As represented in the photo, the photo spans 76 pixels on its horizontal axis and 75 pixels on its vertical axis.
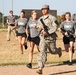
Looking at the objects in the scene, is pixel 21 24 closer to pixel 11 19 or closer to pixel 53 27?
pixel 53 27

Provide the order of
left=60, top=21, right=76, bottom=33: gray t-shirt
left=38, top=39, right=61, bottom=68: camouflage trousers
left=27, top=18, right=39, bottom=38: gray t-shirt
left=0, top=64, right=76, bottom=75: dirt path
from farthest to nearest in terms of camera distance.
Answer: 1. left=60, top=21, right=76, bottom=33: gray t-shirt
2. left=27, top=18, right=39, bottom=38: gray t-shirt
3. left=0, top=64, right=76, bottom=75: dirt path
4. left=38, top=39, right=61, bottom=68: camouflage trousers

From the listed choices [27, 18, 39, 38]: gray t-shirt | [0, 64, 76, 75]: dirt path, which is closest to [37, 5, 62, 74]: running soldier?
[0, 64, 76, 75]: dirt path

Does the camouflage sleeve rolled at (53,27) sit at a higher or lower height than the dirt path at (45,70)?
higher

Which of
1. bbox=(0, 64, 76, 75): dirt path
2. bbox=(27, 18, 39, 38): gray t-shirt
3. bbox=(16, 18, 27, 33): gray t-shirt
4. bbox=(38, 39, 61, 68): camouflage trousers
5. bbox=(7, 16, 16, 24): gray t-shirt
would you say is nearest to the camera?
bbox=(38, 39, 61, 68): camouflage trousers

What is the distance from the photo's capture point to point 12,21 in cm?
2273

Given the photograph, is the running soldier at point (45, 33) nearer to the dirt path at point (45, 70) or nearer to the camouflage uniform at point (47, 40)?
the camouflage uniform at point (47, 40)

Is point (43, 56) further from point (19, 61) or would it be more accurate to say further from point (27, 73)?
point (19, 61)

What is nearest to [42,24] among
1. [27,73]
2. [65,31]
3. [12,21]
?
[27,73]

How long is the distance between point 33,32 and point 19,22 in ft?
9.77

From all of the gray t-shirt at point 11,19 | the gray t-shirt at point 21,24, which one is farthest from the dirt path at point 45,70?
the gray t-shirt at point 11,19

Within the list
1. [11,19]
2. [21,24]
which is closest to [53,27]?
[21,24]

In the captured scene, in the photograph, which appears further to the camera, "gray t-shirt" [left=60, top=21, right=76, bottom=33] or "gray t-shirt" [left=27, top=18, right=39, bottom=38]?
"gray t-shirt" [left=60, top=21, right=76, bottom=33]

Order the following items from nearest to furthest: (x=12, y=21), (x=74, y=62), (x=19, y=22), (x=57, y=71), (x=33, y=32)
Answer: (x=57, y=71) → (x=33, y=32) → (x=74, y=62) → (x=19, y=22) → (x=12, y=21)

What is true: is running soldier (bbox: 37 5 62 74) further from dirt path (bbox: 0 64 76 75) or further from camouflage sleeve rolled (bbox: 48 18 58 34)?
dirt path (bbox: 0 64 76 75)
